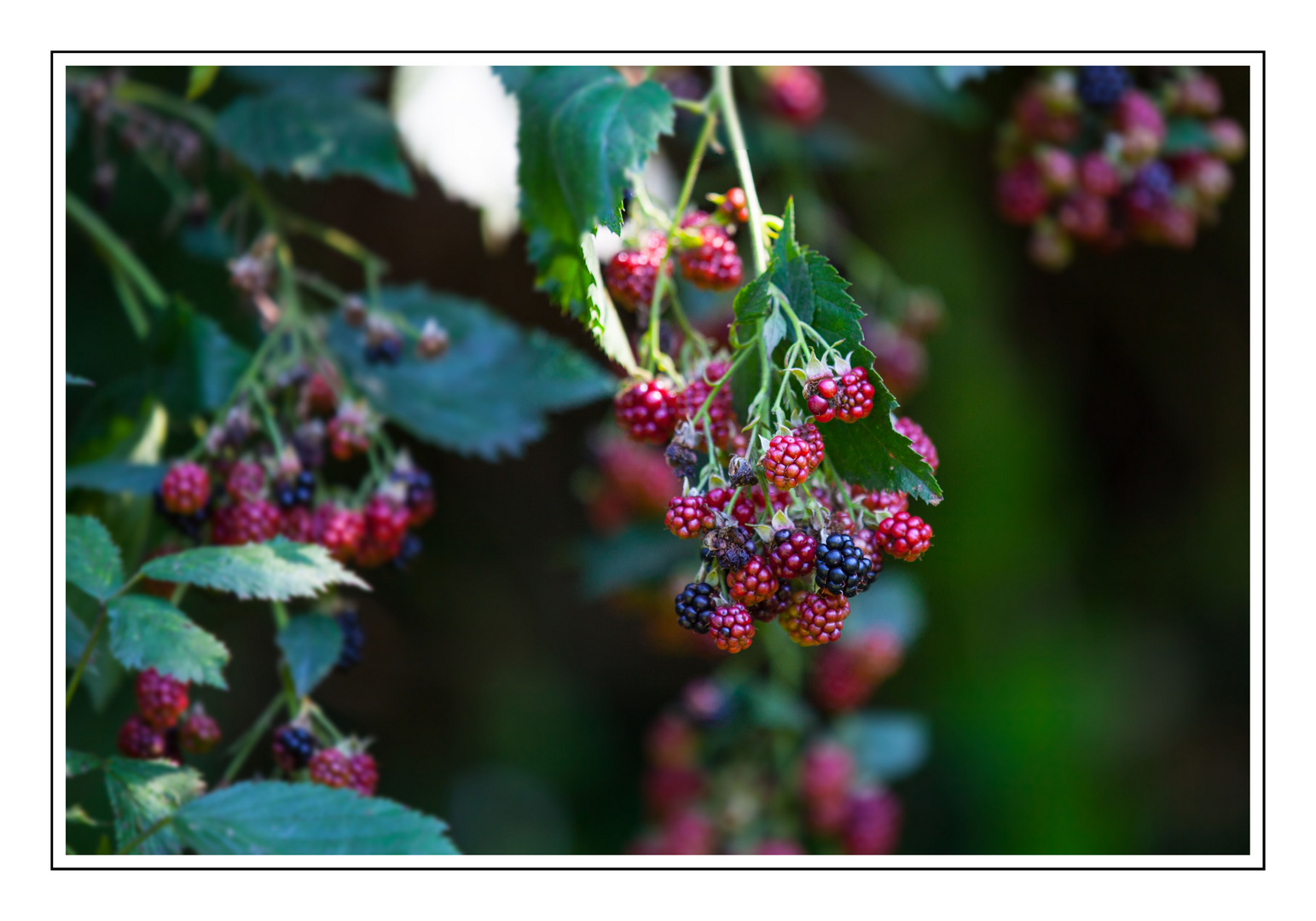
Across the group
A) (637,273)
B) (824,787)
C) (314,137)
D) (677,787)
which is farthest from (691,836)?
(314,137)

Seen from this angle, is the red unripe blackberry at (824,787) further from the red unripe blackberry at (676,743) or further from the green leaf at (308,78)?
the green leaf at (308,78)

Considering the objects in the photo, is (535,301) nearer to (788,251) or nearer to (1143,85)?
(1143,85)

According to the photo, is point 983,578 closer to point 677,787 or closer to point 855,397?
point 677,787

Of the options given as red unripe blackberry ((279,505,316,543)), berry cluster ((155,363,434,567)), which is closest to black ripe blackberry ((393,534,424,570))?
berry cluster ((155,363,434,567))

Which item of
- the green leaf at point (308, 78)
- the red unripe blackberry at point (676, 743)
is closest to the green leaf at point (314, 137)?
the green leaf at point (308, 78)

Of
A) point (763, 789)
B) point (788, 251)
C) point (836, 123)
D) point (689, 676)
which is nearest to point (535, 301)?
point (836, 123)
